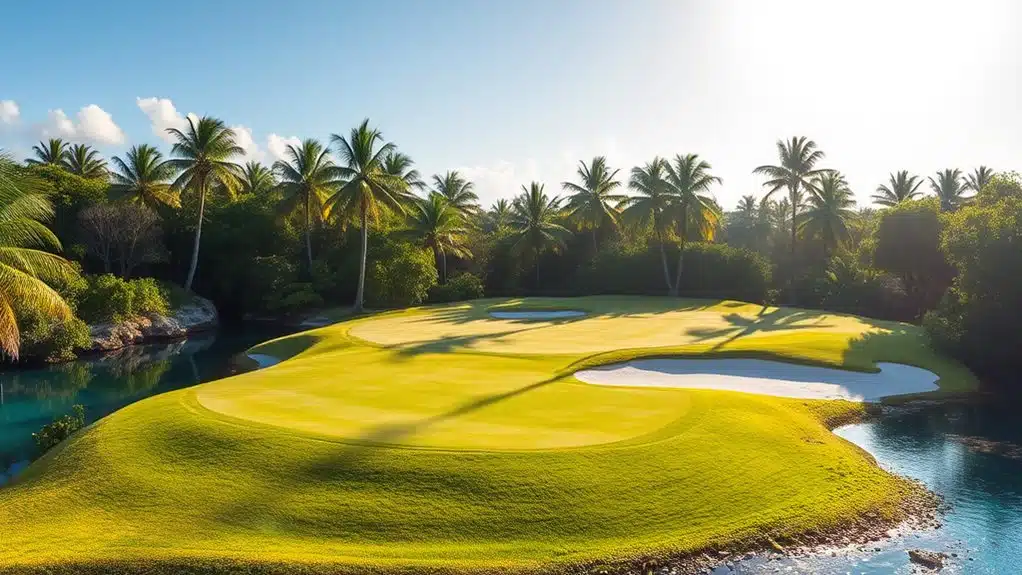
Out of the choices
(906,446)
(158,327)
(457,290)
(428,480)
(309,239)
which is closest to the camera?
(428,480)

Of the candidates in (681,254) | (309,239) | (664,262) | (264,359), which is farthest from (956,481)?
(309,239)

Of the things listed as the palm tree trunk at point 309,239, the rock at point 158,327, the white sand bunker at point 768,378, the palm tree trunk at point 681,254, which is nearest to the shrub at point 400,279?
the palm tree trunk at point 309,239

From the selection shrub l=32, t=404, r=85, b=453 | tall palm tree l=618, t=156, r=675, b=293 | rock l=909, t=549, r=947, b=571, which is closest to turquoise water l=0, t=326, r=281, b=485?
shrub l=32, t=404, r=85, b=453

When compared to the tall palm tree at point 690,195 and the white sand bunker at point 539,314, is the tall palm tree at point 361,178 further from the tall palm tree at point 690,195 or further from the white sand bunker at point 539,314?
the tall palm tree at point 690,195

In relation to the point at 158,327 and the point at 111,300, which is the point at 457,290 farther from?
the point at 111,300

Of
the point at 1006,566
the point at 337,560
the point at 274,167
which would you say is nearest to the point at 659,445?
the point at 1006,566

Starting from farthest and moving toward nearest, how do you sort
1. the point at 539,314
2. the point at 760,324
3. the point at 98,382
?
the point at 539,314, the point at 760,324, the point at 98,382
